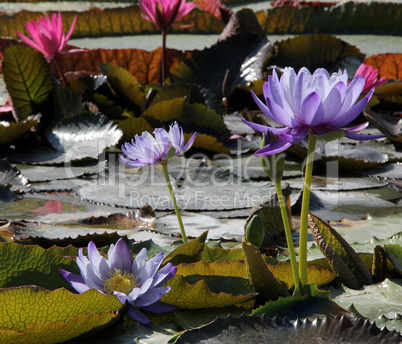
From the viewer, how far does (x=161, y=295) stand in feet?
2.10

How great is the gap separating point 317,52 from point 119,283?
1.76 meters

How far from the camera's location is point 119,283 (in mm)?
667

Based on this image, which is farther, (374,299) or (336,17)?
(336,17)

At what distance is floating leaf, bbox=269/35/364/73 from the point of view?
2.15 metres

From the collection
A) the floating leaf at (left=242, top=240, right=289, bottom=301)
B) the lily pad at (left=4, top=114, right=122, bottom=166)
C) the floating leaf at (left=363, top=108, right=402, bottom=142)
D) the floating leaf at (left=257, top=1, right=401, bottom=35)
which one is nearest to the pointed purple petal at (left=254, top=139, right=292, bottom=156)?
the floating leaf at (left=242, top=240, right=289, bottom=301)

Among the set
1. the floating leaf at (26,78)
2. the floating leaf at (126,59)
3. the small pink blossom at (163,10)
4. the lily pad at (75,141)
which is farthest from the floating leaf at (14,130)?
the floating leaf at (126,59)

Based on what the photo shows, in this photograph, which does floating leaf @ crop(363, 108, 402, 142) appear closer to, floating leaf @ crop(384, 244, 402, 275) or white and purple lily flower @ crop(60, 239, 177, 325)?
floating leaf @ crop(384, 244, 402, 275)

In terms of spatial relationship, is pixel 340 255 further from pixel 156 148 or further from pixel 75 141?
pixel 75 141

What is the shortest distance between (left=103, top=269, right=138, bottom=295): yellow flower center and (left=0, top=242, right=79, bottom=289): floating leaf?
7 cm

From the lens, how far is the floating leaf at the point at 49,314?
0.58 metres

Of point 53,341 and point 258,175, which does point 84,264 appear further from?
point 258,175

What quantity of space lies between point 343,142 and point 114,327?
4.33 ft

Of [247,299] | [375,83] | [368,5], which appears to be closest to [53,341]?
[247,299]

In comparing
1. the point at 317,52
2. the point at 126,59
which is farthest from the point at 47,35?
the point at 317,52
